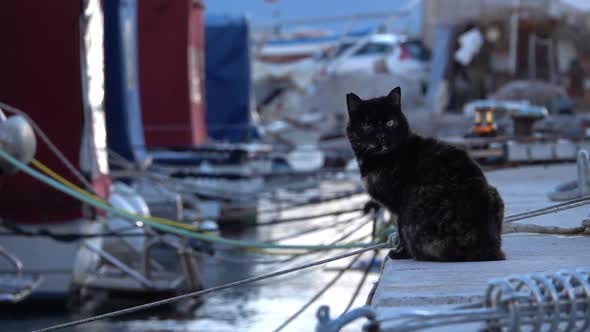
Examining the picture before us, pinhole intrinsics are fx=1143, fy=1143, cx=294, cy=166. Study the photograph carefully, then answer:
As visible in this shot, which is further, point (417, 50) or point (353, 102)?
point (417, 50)

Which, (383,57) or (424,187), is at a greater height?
(424,187)

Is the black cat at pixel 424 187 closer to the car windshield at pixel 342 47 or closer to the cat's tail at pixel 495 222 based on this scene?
the cat's tail at pixel 495 222

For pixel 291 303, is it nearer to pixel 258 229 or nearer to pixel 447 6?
pixel 258 229

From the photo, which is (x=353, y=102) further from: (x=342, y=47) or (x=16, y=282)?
(x=342, y=47)

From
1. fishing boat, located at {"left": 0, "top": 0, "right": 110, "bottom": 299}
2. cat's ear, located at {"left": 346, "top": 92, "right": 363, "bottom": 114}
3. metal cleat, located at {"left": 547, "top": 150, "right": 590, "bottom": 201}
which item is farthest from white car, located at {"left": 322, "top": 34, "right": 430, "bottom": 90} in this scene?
cat's ear, located at {"left": 346, "top": 92, "right": 363, "bottom": 114}

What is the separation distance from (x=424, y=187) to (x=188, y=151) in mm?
13951

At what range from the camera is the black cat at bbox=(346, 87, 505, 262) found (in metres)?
3.99

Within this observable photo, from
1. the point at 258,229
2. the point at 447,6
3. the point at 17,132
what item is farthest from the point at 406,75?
the point at 17,132

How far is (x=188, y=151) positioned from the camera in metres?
17.9

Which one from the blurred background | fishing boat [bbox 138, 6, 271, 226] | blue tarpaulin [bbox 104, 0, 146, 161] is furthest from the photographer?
fishing boat [bbox 138, 6, 271, 226]

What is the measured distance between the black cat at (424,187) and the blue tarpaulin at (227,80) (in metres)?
20.2

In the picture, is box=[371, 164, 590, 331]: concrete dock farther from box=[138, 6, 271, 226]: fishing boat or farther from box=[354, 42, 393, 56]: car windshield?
box=[354, 42, 393, 56]: car windshield

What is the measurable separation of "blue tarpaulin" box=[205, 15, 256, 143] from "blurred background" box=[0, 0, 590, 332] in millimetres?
34

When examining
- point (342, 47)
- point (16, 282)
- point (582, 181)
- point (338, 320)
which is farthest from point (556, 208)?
point (342, 47)
